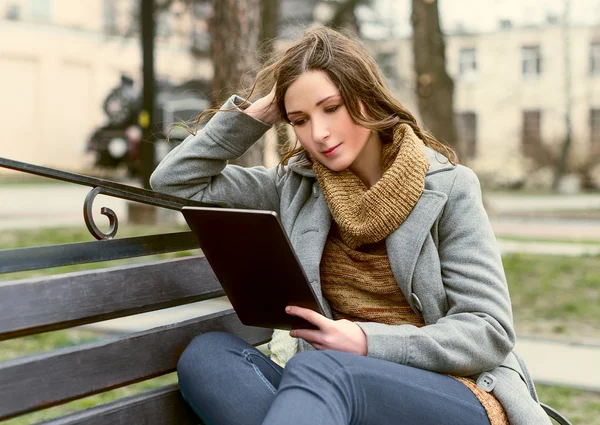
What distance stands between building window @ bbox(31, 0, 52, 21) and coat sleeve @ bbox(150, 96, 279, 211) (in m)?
25.9

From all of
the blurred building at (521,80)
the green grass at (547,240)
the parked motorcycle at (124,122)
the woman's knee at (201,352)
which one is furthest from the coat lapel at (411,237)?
the blurred building at (521,80)

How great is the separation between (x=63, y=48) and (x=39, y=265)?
2684cm

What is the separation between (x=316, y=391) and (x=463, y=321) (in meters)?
0.43

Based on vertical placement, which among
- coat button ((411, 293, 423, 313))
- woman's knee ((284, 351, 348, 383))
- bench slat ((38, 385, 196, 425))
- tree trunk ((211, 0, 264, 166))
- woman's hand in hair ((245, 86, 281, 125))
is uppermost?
tree trunk ((211, 0, 264, 166))

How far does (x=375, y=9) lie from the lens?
503 inches

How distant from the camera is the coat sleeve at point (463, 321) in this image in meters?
1.97

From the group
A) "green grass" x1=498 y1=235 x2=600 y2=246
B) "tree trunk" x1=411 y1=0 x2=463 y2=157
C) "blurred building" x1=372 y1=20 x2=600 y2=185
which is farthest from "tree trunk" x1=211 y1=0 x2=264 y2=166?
"blurred building" x1=372 y1=20 x2=600 y2=185

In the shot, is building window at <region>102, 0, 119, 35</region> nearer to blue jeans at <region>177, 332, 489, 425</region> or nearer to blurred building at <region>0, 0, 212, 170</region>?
blurred building at <region>0, 0, 212, 170</region>

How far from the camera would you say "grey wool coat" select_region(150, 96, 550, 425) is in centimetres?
198

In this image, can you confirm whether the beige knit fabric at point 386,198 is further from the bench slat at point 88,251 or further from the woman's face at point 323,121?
the bench slat at point 88,251

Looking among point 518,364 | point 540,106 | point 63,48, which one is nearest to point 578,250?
point 518,364

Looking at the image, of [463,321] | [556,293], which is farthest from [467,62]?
[463,321]

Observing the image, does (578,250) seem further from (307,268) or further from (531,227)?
(307,268)

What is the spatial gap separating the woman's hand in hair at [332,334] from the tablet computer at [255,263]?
2cm
